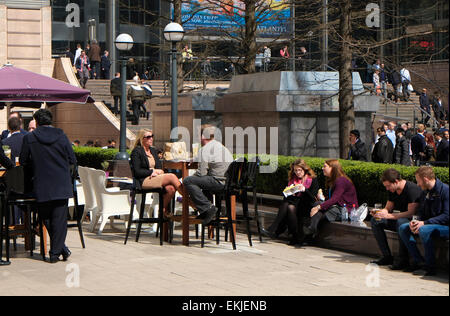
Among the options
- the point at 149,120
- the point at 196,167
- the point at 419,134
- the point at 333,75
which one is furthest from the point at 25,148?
the point at 149,120

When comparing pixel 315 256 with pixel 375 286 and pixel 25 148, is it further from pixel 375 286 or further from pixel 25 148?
pixel 25 148

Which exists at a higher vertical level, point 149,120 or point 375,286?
point 149,120

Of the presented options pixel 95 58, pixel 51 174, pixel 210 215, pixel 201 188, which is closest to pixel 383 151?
pixel 201 188

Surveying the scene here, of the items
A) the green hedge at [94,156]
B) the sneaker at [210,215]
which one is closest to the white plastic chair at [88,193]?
the sneaker at [210,215]

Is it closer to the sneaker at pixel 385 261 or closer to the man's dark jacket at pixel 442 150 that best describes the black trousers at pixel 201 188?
the sneaker at pixel 385 261

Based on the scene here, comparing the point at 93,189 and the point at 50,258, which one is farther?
the point at 93,189

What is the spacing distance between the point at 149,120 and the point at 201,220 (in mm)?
22255

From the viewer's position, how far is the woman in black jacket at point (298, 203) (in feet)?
38.9

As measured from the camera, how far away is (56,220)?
1049 centimetres

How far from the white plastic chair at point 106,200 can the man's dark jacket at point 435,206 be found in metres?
5.41

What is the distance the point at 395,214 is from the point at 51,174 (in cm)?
423

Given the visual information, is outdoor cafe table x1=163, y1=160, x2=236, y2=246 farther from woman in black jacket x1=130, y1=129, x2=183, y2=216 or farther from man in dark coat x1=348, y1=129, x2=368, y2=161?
man in dark coat x1=348, y1=129, x2=368, y2=161

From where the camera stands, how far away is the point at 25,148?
10508 mm
